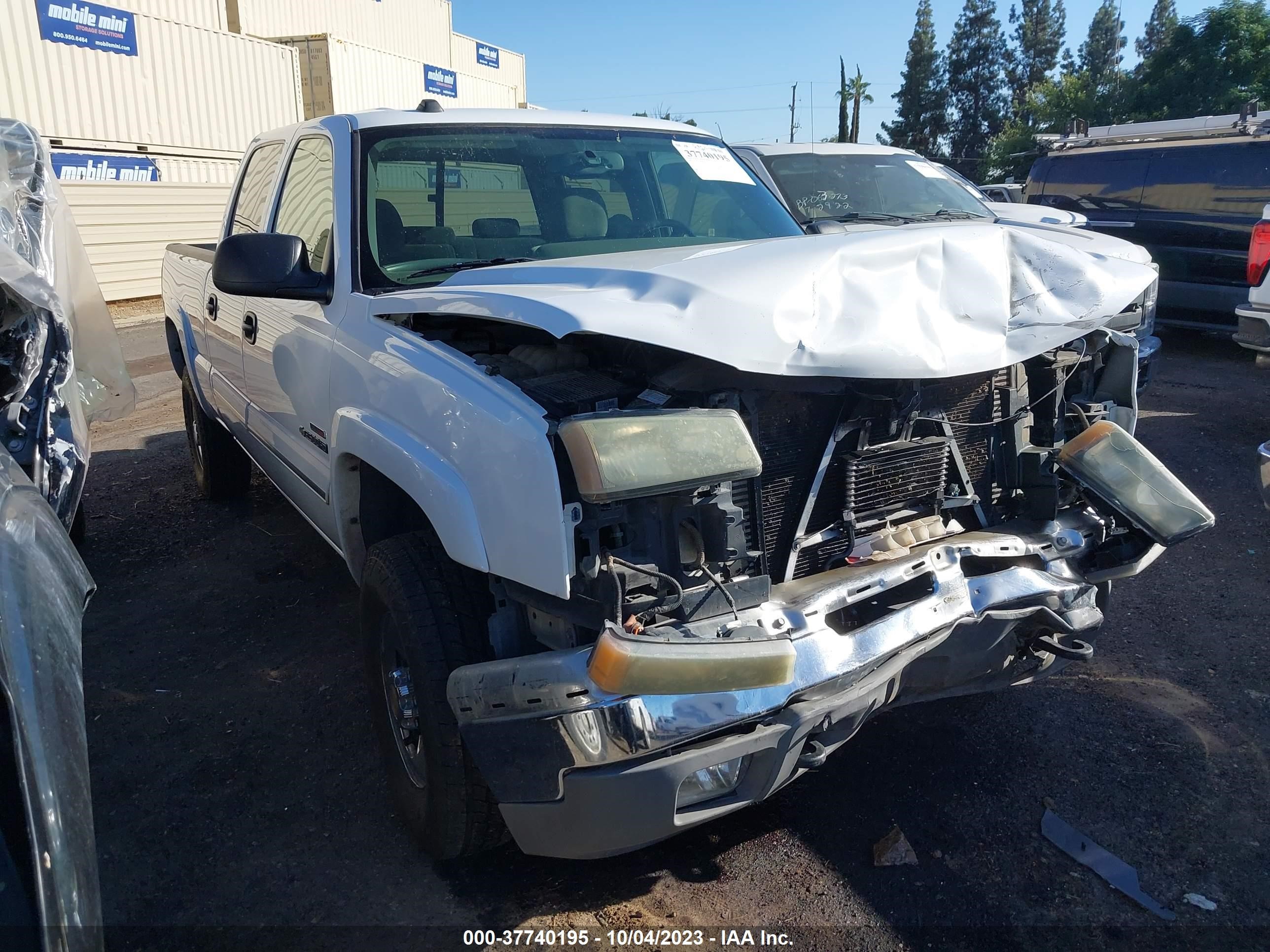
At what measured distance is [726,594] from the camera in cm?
217

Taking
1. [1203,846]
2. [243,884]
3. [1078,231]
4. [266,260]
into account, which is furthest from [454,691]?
[1078,231]

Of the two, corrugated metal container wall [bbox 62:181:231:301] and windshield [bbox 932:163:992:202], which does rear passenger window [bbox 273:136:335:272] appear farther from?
corrugated metal container wall [bbox 62:181:231:301]

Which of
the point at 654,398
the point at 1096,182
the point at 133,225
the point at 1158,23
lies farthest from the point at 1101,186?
the point at 1158,23

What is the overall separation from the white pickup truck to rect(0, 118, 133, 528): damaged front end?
117 centimetres

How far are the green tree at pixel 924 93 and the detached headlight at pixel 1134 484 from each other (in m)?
65.4

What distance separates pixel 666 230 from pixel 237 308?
76.1 inches

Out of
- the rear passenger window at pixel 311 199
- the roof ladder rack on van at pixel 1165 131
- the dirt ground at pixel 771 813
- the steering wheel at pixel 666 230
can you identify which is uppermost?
the roof ladder rack on van at pixel 1165 131

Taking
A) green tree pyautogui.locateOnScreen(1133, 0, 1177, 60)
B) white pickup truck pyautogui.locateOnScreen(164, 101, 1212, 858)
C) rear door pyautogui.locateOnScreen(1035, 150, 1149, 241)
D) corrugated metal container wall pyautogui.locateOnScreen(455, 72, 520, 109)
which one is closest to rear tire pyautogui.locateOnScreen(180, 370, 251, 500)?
white pickup truck pyautogui.locateOnScreen(164, 101, 1212, 858)

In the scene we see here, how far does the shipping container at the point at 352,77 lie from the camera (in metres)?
20.9

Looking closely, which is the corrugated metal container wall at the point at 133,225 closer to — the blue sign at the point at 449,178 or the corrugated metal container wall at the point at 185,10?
the corrugated metal container wall at the point at 185,10

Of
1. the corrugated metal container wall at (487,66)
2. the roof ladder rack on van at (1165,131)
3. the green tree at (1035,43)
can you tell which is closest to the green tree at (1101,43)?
the green tree at (1035,43)

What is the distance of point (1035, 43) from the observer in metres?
65.7

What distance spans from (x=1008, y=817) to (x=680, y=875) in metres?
1.00

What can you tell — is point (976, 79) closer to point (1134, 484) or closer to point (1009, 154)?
point (1009, 154)
